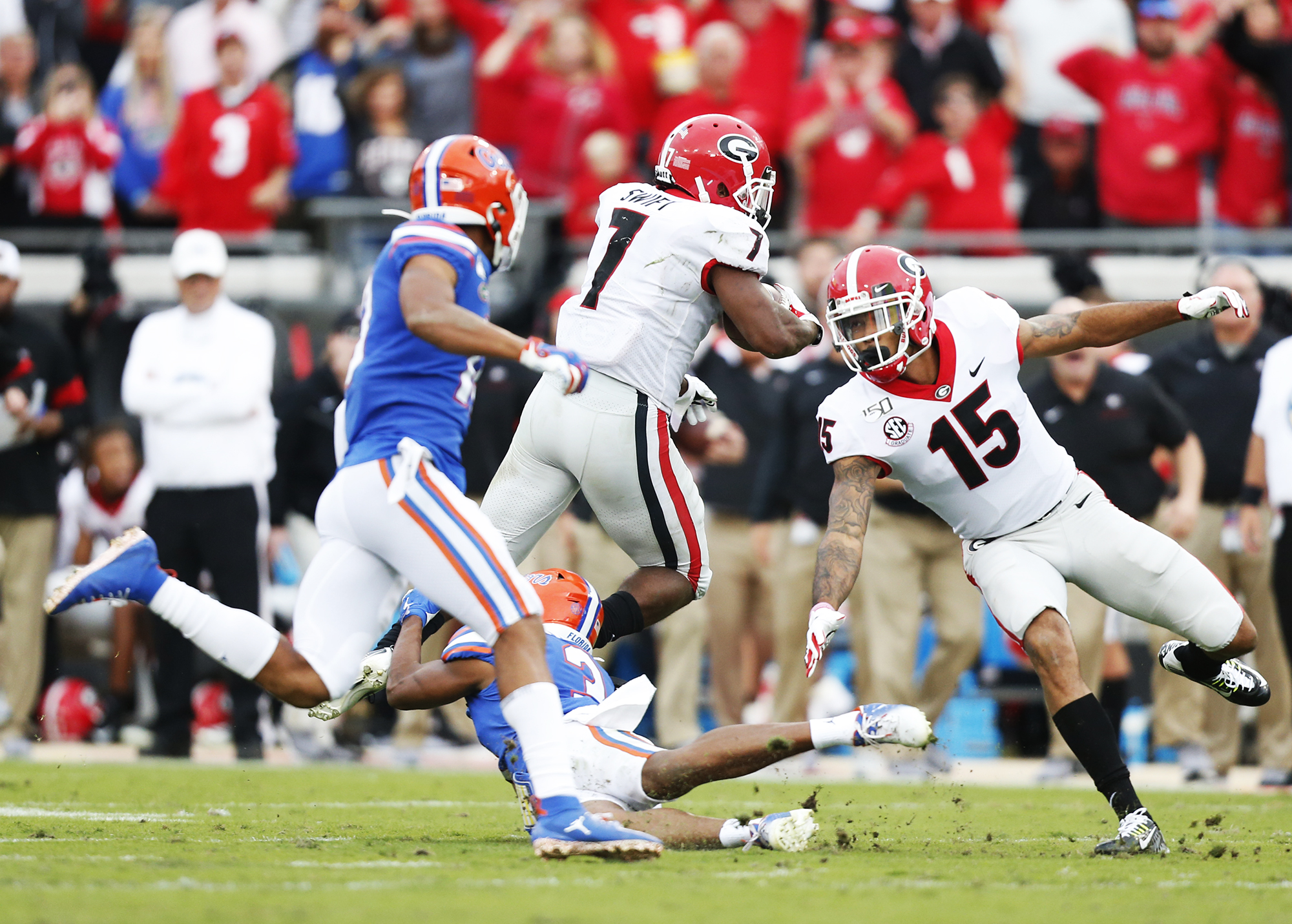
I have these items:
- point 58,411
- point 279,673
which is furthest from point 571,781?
point 58,411

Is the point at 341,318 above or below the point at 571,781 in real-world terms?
above

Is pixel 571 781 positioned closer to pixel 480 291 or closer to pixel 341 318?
pixel 480 291

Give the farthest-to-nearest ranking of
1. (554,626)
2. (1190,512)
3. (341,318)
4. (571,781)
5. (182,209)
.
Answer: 1. (182,209)
2. (341,318)
3. (1190,512)
4. (554,626)
5. (571,781)

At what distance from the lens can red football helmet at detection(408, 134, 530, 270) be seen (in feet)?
17.6

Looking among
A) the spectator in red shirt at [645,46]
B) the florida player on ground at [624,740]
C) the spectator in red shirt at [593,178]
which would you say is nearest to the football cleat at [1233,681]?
the florida player on ground at [624,740]

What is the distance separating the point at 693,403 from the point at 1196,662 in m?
2.03

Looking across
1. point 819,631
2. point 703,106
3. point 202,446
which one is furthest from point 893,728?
point 703,106

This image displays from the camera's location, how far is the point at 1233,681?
6.18 m

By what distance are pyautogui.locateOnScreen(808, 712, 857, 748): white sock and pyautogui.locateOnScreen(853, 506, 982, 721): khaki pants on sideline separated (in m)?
4.12

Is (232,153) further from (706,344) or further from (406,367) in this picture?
(406,367)

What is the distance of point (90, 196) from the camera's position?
501 inches

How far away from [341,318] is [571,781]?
5.27 metres

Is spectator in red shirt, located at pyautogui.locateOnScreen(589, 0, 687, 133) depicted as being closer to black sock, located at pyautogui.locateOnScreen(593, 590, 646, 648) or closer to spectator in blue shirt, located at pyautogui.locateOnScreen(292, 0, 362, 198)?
spectator in blue shirt, located at pyautogui.locateOnScreen(292, 0, 362, 198)

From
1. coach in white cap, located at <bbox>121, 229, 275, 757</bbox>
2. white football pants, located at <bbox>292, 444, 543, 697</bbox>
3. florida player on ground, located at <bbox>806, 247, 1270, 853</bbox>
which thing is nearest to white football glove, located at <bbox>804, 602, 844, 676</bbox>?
florida player on ground, located at <bbox>806, 247, 1270, 853</bbox>
